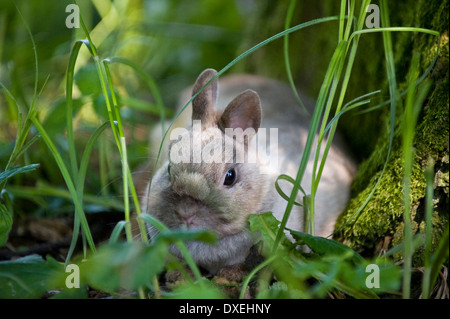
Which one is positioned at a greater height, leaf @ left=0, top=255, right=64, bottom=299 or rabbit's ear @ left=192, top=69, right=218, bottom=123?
rabbit's ear @ left=192, top=69, right=218, bottom=123

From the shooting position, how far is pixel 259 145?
121 inches

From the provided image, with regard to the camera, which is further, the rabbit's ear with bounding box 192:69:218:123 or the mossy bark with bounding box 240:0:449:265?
the rabbit's ear with bounding box 192:69:218:123

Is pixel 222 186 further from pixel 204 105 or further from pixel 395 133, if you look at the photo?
pixel 395 133

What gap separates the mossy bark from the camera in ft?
7.47

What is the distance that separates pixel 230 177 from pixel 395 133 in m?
0.97

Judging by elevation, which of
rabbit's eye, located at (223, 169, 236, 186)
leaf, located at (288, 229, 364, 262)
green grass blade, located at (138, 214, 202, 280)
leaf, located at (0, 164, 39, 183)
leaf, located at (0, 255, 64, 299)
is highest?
leaf, located at (0, 164, 39, 183)

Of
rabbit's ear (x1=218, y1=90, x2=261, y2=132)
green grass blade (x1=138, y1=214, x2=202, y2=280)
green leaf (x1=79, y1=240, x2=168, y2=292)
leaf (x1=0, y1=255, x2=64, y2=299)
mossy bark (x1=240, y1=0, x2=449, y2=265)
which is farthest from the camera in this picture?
rabbit's ear (x1=218, y1=90, x2=261, y2=132)

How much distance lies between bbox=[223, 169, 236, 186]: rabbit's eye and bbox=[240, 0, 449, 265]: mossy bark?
0.70m

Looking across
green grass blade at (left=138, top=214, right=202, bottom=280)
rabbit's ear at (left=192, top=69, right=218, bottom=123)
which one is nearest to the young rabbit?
rabbit's ear at (left=192, top=69, right=218, bottom=123)

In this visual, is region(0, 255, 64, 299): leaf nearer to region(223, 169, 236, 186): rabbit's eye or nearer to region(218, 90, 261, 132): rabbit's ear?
region(223, 169, 236, 186): rabbit's eye

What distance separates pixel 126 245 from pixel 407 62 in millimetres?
2002

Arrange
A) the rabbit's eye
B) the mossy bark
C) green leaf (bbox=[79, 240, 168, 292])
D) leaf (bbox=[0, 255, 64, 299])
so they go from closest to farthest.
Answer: green leaf (bbox=[79, 240, 168, 292]) < leaf (bbox=[0, 255, 64, 299]) < the mossy bark < the rabbit's eye

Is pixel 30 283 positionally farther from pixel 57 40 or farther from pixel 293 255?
Answer: pixel 57 40

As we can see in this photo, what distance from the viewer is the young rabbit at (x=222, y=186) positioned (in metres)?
Result: 2.31
